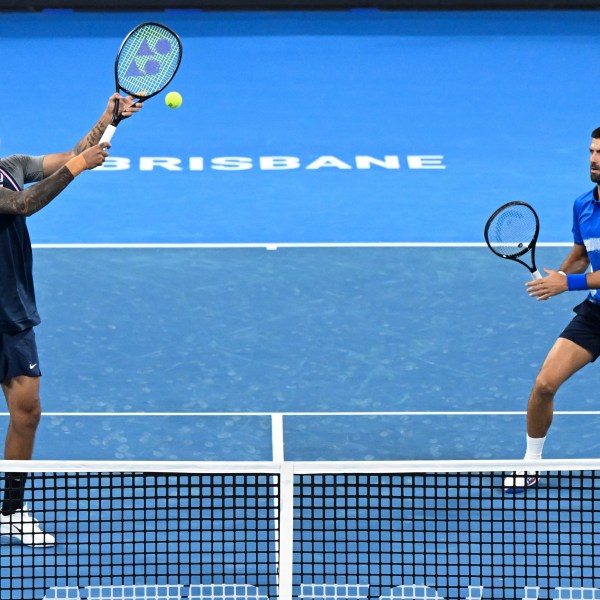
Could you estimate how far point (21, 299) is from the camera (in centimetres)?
739

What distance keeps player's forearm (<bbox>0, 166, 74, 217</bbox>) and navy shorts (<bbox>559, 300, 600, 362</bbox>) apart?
3.08 meters

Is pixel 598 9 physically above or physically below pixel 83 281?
above

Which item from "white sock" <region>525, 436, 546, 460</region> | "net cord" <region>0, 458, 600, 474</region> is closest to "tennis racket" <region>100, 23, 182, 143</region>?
"white sock" <region>525, 436, 546, 460</region>

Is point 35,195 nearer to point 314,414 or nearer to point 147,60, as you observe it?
point 147,60

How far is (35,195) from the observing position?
697 cm

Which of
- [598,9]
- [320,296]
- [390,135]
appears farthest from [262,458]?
[598,9]

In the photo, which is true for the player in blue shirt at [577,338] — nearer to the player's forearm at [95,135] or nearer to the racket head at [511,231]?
the racket head at [511,231]

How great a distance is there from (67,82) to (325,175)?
5070mm

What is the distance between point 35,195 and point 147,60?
1736mm

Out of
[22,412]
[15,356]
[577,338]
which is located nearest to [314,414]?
[577,338]

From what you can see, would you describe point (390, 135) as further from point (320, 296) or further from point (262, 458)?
point (262, 458)

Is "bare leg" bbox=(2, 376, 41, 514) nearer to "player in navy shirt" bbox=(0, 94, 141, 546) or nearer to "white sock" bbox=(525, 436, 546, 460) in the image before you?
"player in navy shirt" bbox=(0, 94, 141, 546)

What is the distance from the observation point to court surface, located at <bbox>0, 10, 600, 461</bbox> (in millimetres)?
9500

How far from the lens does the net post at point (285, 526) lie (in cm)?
504
